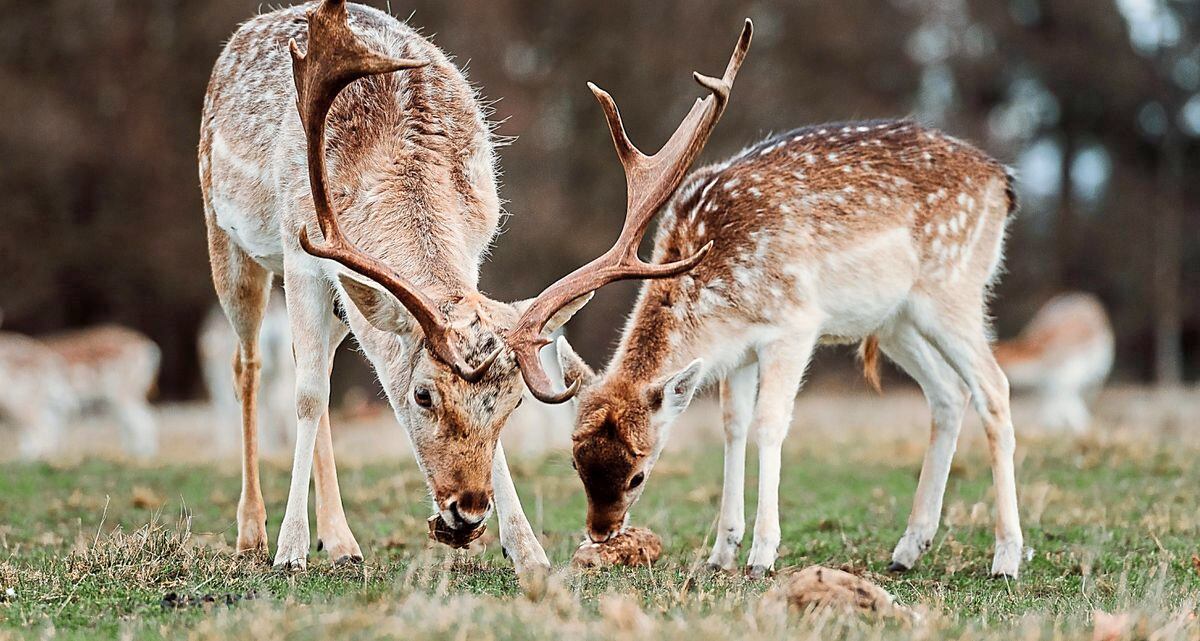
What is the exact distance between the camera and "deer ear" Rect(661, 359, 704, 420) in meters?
6.24

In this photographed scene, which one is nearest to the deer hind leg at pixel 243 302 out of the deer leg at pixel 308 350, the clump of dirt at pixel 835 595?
the deer leg at pixel 308 350

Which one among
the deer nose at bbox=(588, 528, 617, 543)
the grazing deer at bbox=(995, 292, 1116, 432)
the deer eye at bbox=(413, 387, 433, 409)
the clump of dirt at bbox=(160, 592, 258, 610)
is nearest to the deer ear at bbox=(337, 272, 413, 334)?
the deer eye at bbox=(413, 387, 433, 409)

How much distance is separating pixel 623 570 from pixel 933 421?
2259 millimetres

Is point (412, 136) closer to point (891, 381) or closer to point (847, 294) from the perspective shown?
point (847, 294)

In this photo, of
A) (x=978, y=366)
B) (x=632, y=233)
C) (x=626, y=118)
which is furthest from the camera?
(x=626, y=118)

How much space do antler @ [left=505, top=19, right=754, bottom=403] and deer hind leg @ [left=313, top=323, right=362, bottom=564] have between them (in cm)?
138

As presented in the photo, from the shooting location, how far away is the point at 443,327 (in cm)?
515

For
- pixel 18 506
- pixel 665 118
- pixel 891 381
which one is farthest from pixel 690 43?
pixel 18 506

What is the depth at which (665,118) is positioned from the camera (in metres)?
25.6

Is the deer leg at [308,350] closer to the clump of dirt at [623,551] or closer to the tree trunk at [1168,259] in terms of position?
the clump of dirt at [623,551]

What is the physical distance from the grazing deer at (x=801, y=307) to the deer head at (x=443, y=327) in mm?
826

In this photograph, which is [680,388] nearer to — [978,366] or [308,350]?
[978,366]

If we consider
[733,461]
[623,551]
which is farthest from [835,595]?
[733,461]

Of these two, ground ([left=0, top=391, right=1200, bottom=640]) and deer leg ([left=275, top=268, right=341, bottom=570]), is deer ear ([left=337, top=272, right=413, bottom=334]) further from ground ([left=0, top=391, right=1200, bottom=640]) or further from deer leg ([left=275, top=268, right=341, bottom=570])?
ground ([left=0, top=391, right=1200, bottom=640])
